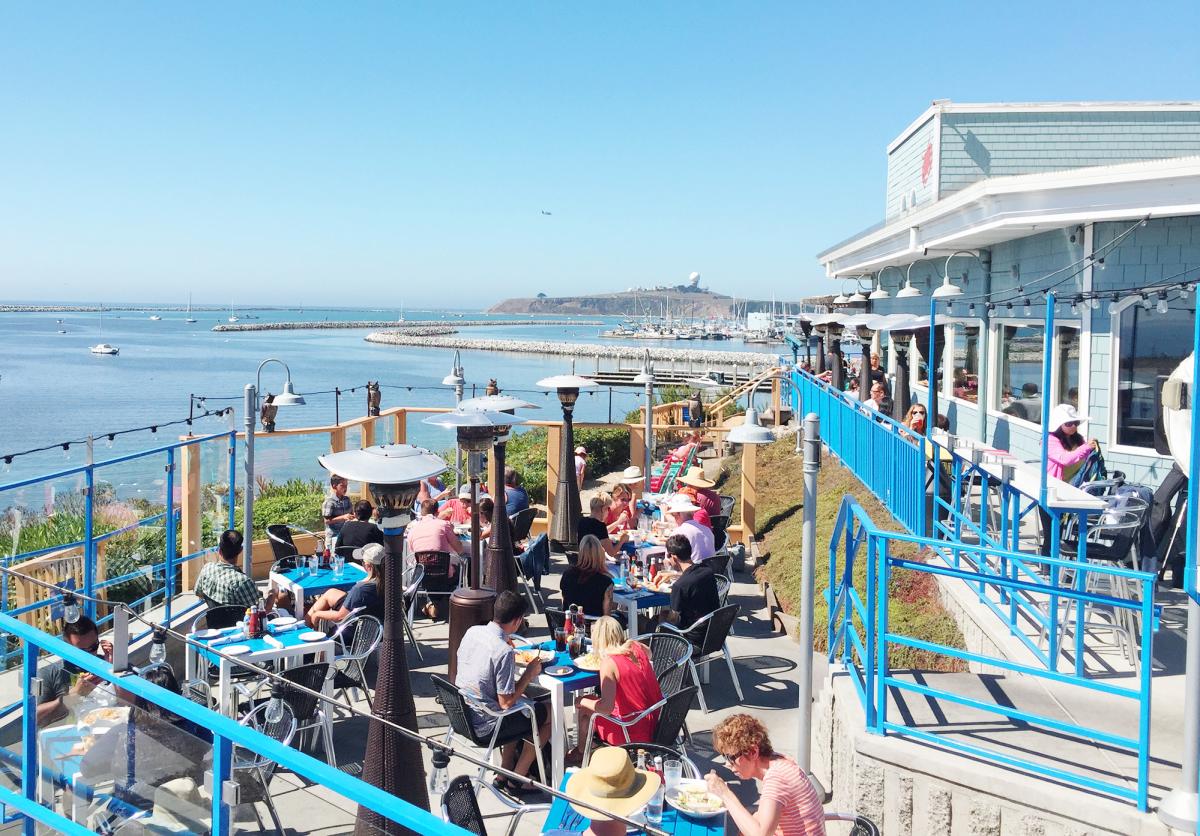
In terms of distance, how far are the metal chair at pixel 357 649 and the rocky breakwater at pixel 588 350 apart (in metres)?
57.2

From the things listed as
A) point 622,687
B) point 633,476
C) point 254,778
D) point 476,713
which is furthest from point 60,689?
point 633,476

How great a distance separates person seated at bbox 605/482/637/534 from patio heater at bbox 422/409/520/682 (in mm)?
2817

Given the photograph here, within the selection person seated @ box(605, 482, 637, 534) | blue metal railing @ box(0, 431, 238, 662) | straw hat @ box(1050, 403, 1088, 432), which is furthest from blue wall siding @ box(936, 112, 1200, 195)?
blue metal railing @ box(0, 431, 238, 662)

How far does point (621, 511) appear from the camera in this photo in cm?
1066

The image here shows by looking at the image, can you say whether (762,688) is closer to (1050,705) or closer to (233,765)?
(1050,705)

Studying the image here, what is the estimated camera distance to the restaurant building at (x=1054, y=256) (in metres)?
8.52

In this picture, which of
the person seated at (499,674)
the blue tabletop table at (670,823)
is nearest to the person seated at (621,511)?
the person seated at (499,674)

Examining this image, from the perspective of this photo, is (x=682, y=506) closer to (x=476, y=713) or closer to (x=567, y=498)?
(x=567, y=498)

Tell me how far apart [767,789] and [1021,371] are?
30.5 ft

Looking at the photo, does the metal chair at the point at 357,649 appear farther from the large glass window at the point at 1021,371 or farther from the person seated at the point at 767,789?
the large glass window at the point at 1021,371

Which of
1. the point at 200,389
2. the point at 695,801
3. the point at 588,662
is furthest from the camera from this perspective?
the point at 200,389

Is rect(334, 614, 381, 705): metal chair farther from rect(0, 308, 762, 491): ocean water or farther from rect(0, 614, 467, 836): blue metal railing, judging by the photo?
rect(0, 308, 762, 491): ocean water

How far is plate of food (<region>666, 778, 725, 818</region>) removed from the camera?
443 centimetres

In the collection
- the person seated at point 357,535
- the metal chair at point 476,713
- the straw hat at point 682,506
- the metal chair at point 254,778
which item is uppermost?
the metal chair at point 254,778
